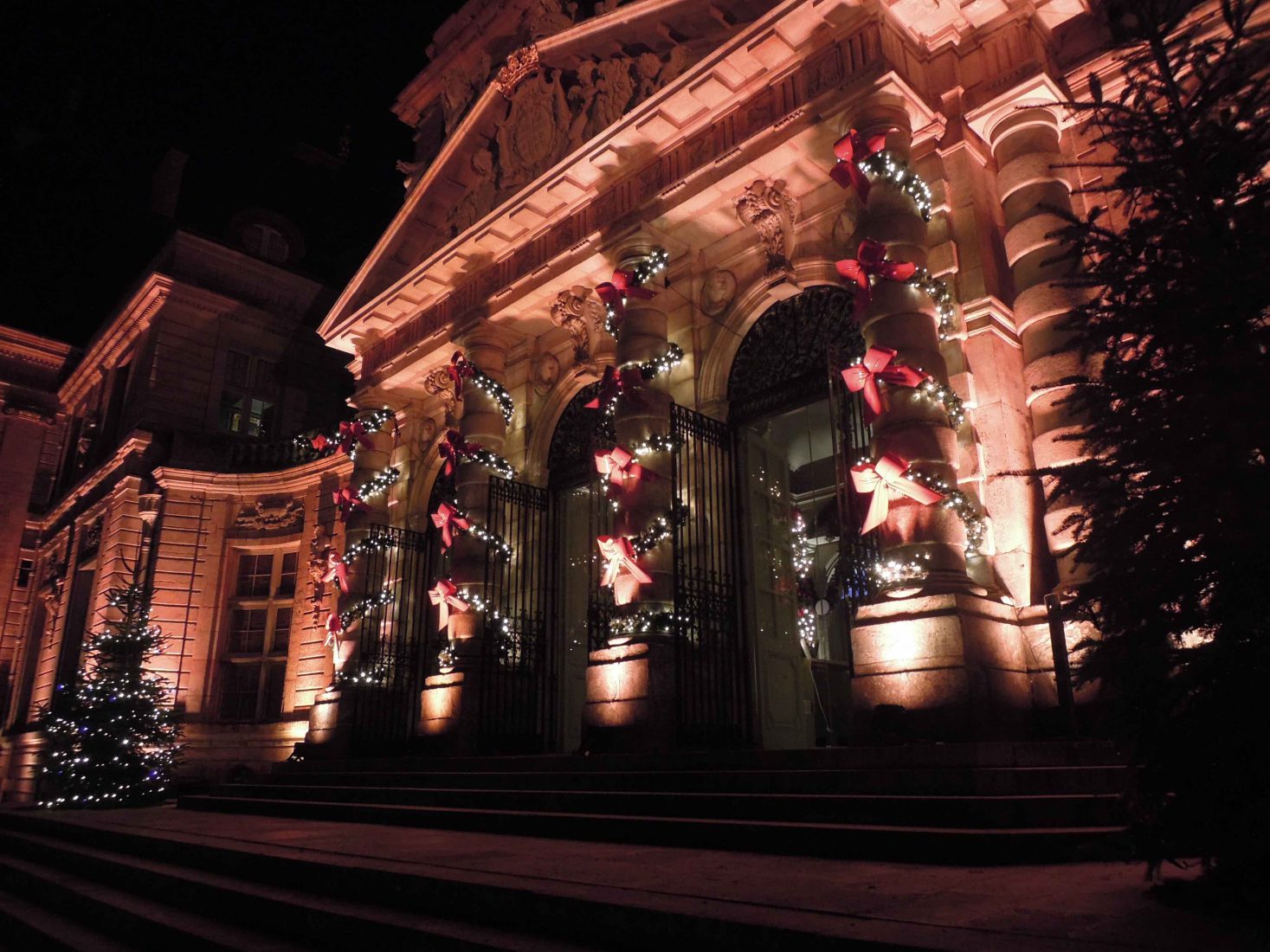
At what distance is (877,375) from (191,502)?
54.2 ft

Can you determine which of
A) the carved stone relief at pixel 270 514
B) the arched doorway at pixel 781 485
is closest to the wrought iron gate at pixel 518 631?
the arched doorway at pixel 781 485

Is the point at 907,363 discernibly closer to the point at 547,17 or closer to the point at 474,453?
the point at 474,453

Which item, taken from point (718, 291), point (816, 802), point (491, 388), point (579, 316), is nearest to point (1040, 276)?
point (718, 291)

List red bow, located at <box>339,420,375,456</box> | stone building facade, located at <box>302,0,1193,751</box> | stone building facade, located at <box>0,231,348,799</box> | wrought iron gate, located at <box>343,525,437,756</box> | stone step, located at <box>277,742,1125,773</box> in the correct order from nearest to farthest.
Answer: stone step, located at <box>277,742,1125,773</box>, stone building facade, located at <box>302,0,1193,751</box>, wrought iron gate, located at <box>343,525,437,756</box>, red bow, located at <box>339,420,375,456</box>, stone building facade, located at <box>0,231,348,799</box>

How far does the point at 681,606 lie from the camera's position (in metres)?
9.20

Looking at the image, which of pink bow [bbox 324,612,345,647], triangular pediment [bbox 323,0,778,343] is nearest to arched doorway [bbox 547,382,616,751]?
triangular pediment [bbox 323,0,778,343]

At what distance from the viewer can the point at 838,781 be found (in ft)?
18.3

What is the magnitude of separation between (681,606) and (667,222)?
4.99m

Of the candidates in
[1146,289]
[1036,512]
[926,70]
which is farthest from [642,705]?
[926,70]

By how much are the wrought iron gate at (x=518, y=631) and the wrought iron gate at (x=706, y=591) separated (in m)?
2.91

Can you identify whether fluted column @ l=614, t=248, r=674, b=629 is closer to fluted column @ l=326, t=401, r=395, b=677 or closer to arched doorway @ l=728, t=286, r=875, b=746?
arched doorway @ l=728, t=286, r=875, b=746

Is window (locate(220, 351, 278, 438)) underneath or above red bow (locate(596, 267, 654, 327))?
above

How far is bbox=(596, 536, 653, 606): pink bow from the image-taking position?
30.9ft

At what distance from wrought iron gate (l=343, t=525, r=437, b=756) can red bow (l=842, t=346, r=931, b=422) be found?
8.85 metres
